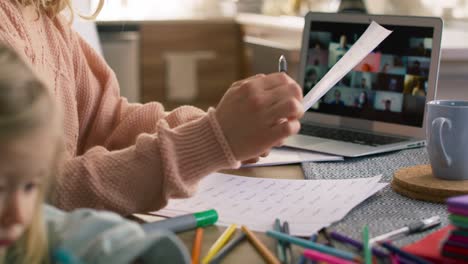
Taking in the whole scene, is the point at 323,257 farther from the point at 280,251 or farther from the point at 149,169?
the point at 149,169

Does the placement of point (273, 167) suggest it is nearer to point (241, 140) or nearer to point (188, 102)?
point (241, 140)

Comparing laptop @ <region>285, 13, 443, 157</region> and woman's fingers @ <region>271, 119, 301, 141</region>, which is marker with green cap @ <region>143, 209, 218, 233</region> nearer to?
woman's fingers @ <region>271, 119, 301, 141</region>

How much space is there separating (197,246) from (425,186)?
1.16ft

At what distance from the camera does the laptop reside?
1.32m

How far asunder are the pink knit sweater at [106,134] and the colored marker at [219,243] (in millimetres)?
71

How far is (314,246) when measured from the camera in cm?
74

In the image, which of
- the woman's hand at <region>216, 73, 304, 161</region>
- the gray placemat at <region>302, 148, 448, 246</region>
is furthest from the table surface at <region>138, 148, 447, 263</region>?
the woman's hand at <region>216, 73, 304, 161</region>

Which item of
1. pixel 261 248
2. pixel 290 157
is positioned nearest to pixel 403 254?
pixel 261 248

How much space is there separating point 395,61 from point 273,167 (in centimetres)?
35

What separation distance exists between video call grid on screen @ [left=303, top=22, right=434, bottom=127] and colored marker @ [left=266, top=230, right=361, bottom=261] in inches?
25.1

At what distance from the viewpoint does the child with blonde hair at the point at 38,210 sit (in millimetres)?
482

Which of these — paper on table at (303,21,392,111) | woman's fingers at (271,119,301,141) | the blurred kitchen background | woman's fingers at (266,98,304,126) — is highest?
paper on table at (303,21,392,111)

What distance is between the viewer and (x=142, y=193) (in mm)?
873

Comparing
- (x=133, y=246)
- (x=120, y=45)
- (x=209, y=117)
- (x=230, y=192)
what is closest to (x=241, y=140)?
(x=209, y=117)
